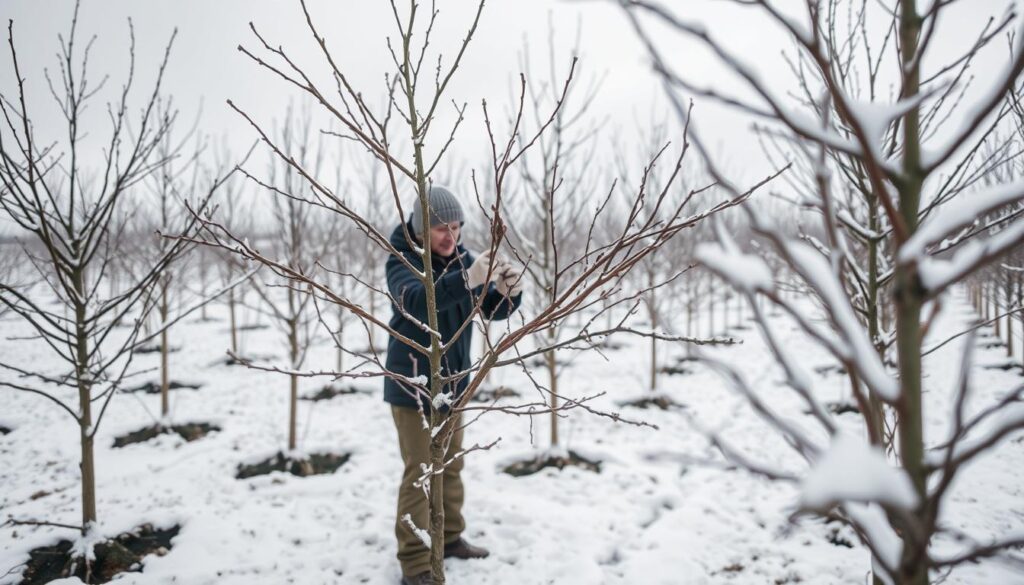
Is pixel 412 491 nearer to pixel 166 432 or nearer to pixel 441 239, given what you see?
pixel 441 239

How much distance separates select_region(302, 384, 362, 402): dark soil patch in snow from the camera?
674cm

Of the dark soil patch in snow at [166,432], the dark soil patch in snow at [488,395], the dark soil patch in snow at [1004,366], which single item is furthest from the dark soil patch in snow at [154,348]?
the dark soil patch in snow at [1004,366]

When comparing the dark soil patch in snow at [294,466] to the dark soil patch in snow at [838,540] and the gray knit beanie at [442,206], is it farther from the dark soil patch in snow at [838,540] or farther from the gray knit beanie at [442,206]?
the dark soil patch in snow at [838,540]

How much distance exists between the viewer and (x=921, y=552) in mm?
628

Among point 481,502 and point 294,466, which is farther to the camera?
point 294,466

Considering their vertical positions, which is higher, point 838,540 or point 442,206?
point 442,206

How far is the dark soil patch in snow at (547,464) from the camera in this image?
4418 millimetres

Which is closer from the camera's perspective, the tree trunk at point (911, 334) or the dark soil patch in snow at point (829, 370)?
the tree trunk at point (911, 334)

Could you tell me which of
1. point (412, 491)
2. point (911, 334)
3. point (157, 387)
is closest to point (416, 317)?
point (412, 491)

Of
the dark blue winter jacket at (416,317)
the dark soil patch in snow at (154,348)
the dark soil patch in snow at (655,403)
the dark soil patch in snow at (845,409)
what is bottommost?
the dark soil patch in snow at (655,403)

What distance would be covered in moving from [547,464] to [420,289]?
9.57 ft

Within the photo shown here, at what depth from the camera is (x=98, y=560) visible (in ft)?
9.10

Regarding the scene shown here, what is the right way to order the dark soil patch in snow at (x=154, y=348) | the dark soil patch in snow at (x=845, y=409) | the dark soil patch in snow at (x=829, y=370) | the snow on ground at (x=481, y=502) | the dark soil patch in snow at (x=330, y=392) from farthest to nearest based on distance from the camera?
the dark soil patch in snow at (x=154, y=348) < the dark soil patch in snow at (x=829, y=370) < the dark soil patch in snow at (x=330, y=392) < the dark soil patch in snow at (x=845, y=409) < the snow on ground at (x=481, y=502)

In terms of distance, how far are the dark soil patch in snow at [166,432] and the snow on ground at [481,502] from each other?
147mm
